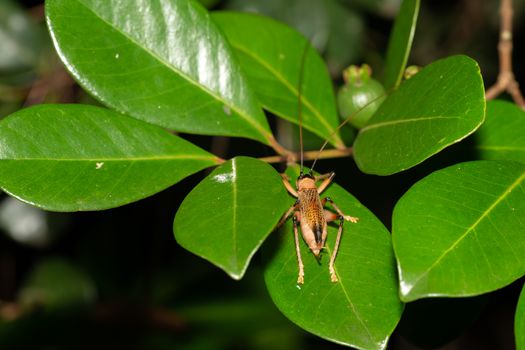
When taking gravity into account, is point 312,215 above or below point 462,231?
below

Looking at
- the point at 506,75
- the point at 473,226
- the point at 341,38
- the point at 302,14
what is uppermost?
the point at 473,226

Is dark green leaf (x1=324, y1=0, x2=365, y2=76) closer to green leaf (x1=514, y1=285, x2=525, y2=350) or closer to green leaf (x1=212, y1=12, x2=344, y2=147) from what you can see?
green leaf (x1=212, y1=12, x2=344, y2=147)

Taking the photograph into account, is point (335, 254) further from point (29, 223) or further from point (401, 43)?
point (29, 223)

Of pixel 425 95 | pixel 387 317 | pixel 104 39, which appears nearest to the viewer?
pixel 387 317

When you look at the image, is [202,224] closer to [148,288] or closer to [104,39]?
[104,39]

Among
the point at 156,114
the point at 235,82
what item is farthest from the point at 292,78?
the point at 156,114

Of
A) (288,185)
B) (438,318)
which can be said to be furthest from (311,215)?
(438,318)

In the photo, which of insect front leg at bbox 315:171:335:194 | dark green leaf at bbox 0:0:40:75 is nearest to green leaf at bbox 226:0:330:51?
dark green leaf at bbox 0:0:40:75
